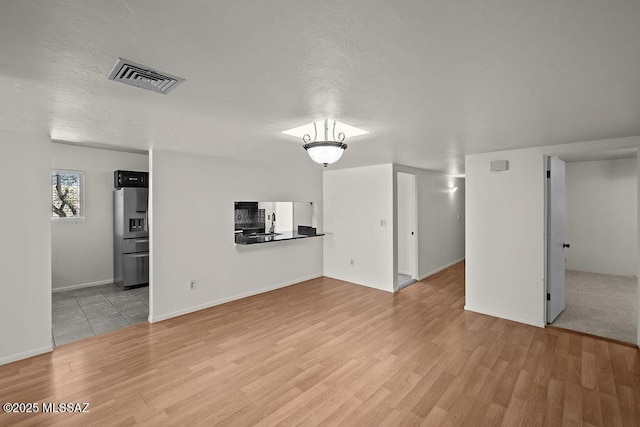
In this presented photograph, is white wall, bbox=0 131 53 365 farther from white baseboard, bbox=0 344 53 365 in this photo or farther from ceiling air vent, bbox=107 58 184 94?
ceiling air vent, bbox=107 58 184 94

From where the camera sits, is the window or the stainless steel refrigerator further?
the stainless steel refrigerator

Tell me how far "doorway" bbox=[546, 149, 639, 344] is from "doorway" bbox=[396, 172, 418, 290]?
2266 millimetres

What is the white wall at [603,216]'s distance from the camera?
579 centimetres

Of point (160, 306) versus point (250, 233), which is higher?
point (250, 233)

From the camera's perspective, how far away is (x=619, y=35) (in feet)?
4.09

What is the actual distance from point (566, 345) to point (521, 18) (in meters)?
3.49

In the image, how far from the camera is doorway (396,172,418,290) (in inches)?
229

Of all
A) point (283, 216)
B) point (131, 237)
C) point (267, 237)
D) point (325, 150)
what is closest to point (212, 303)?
point (267, 237)

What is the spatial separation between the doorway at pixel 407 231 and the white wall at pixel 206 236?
2110 millimetres

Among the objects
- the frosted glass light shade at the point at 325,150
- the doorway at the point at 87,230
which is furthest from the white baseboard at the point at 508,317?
the doorway at the point at 87,230

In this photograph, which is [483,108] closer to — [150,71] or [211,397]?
[150,71]

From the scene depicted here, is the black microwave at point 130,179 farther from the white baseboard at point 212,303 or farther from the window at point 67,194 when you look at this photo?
the white baseboard at point 212,303

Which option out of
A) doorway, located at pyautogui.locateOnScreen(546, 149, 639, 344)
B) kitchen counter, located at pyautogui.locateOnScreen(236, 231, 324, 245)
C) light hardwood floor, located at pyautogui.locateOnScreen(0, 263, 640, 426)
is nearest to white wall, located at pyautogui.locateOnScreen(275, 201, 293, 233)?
kitchen counter, located at pyautogui.locateOnScreen(236, 231, 324, 245)

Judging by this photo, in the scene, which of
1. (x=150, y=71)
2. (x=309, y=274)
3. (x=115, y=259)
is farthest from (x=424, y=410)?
(x=115, y=259)
